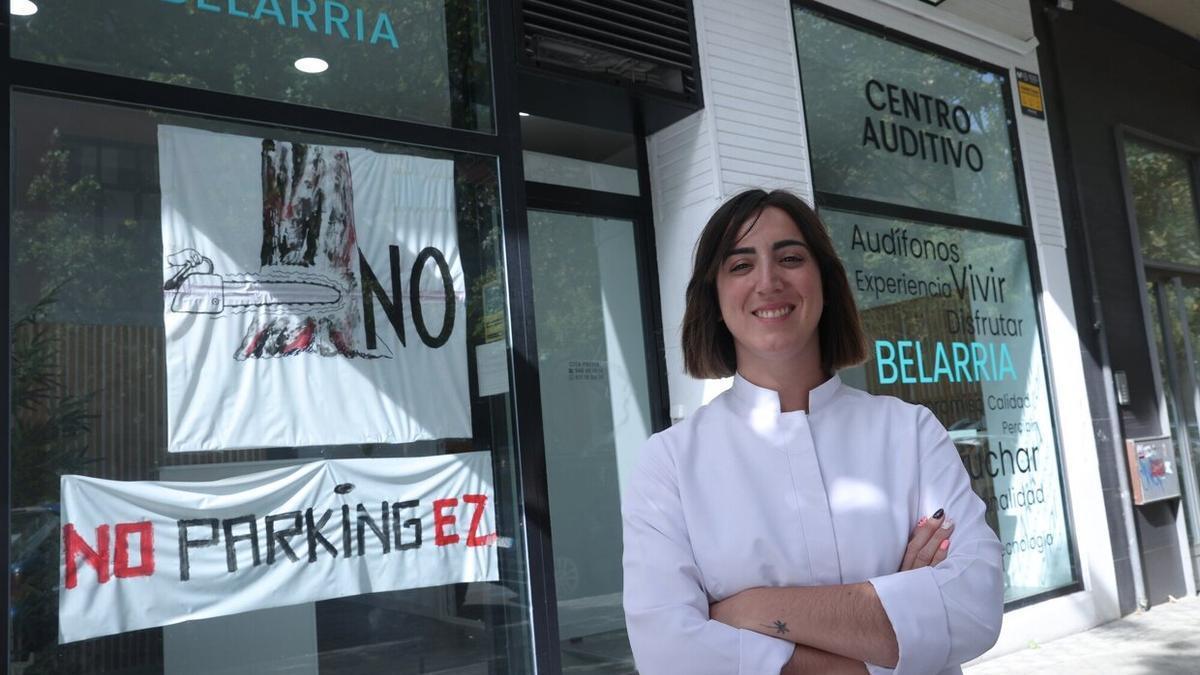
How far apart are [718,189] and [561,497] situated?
170 cm

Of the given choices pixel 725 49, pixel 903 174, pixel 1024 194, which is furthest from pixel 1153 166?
pixel 725 49

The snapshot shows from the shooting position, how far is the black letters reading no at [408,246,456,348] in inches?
146

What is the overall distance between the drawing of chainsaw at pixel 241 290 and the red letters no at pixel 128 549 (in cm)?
72

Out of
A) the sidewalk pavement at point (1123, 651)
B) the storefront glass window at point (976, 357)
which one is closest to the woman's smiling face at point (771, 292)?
the storefront glass window at point (976, 357)

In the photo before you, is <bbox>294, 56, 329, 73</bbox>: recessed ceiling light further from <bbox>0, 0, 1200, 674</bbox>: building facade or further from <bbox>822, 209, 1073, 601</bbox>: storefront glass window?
<bbox>822, 209, 1073, 601</bbox>: storefront glass window

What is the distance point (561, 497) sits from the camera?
4531 mm

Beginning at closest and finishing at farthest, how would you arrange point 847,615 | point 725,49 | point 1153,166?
point 847,615, point 725,49, point 1153,166

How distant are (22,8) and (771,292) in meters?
2.79

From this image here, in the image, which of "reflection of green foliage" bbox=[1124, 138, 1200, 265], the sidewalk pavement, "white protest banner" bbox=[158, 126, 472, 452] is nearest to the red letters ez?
"white protest banner" bbox=[158, 126, 472, 452]

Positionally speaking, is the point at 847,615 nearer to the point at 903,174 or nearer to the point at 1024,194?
the point at 903,174

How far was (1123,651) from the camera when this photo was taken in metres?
5.54

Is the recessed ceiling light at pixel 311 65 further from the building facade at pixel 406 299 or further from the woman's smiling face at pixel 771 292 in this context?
the woman's smiling face at pixel 771 292

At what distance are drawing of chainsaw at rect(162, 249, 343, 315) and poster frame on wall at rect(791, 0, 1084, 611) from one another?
303 centimetres

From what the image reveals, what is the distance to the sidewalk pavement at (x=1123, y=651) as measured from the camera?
16.9 feet
